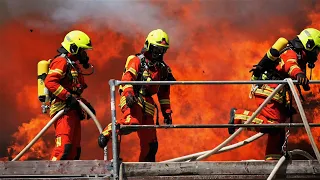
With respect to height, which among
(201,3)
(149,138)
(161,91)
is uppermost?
(201,3)

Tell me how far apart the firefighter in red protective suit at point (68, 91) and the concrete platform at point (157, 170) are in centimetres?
131

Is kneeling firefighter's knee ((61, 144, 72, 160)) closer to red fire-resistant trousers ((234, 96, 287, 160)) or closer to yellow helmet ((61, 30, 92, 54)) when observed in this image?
yellow helmet ((61, 30, 92, 54))

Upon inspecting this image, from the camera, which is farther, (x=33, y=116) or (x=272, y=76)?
(x=33, y=116)

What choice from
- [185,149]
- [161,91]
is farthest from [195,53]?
[161,91]

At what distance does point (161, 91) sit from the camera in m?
9.13

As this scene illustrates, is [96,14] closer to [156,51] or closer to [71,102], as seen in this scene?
[156,51]

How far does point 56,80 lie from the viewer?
8.61 m

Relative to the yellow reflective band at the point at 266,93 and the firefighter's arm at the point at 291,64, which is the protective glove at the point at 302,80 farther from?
the yellow reflective band at the point at 266,93

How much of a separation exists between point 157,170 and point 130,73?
1.71m

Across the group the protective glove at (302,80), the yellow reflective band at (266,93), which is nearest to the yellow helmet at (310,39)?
the yellow reflective band at (266,93)

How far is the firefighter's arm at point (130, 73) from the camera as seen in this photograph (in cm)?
823

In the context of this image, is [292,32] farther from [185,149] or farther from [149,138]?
[149,138]

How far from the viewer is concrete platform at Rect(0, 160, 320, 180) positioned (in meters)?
7.12

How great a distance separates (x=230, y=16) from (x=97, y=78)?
2.89 metres
